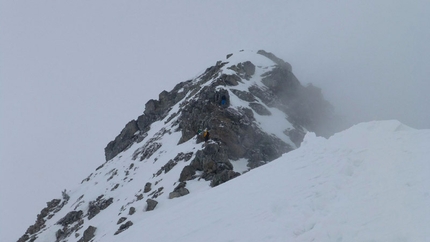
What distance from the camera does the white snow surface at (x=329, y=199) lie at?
877 cm

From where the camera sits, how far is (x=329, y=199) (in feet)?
35.8

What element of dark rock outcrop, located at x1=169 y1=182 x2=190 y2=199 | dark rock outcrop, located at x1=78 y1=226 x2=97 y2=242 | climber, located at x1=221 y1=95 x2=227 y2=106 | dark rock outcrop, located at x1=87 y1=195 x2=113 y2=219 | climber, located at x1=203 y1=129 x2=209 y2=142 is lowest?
dark rock outcrop, located at x1=78 y1=226 x2=97 y2=242

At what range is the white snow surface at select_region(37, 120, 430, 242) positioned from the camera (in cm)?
877

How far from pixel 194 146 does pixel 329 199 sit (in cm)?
2408

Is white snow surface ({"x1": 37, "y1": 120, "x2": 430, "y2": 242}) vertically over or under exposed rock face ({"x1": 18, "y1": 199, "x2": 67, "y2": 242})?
under

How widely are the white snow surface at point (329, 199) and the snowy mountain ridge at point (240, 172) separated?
2.2 inches

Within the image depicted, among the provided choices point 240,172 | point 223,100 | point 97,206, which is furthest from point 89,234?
point 223,100

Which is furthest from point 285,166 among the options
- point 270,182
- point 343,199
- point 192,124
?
point 192,124

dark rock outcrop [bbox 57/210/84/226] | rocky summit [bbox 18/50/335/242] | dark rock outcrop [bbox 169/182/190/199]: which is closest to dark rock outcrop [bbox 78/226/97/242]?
rocky summit [bbox 18/50/335/242]

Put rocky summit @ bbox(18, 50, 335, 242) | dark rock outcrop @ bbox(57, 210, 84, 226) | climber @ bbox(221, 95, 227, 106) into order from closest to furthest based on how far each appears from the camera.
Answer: rocky summit @ bbox(18, 50, 335, 242)
dark rock outcrop @ bbox(57, 210, 84, 226)
climber @ bbox(221, 95, 227, 106)

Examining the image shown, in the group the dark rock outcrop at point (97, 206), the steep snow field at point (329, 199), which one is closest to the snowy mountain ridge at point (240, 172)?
the steep snow field at point (329, 199)

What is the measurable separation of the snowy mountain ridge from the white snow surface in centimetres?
5

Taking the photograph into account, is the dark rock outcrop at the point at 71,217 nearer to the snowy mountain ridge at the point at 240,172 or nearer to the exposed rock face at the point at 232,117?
the snowy mountain ridge at the point at 240,172

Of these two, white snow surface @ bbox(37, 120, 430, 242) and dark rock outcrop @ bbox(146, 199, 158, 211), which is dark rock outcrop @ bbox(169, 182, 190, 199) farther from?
white snow surface @ bbox(37, 120, 430, 242)
